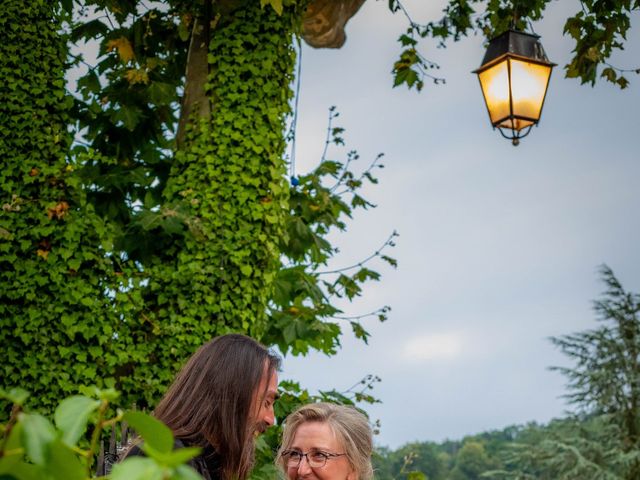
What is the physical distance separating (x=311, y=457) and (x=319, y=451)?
1.5 inches

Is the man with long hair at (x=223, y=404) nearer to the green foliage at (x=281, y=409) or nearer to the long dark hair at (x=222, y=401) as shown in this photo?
the long dark hair at (x=222, y=401)

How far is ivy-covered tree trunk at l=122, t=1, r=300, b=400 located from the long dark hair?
2.94m

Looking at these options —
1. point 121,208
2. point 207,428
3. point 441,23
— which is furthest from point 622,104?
point 207,428

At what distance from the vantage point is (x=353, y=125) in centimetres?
946

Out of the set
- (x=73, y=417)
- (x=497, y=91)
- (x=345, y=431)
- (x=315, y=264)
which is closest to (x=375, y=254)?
(x=315, y=264)

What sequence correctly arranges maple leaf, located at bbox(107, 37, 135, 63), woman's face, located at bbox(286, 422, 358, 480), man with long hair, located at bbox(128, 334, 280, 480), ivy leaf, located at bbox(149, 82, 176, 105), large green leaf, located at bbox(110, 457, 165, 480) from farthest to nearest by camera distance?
maple leaf, located at bbox(107, 37, 135, 63) → ivy leaf, located at bbox(149, 82, 176, 105) → woman's face, located at bbox(286, 422, 358, 480) → man with long hair, located at bbox(128, 334, 280, 480) → large green leaf, located at bbox(110, 457, 165, 480)

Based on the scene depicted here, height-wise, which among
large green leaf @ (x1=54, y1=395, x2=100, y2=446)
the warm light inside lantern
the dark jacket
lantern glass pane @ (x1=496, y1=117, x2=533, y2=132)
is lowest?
large green leaf @ (x1=54, y1=395, x2=100, y2=446)

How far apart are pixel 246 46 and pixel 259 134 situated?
29.6 inches

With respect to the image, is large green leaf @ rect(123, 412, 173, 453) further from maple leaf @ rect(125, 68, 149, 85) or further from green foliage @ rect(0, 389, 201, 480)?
maple leaf @ rect(125, 68, 149, 85)

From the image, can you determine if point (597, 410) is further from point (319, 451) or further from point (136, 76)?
point (319, 451)

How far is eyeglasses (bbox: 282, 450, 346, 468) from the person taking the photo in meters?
3.15

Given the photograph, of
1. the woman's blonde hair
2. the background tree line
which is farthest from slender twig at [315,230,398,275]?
the background tree line

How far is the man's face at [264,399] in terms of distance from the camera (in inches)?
116

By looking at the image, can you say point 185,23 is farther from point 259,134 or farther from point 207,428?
point 207,428
